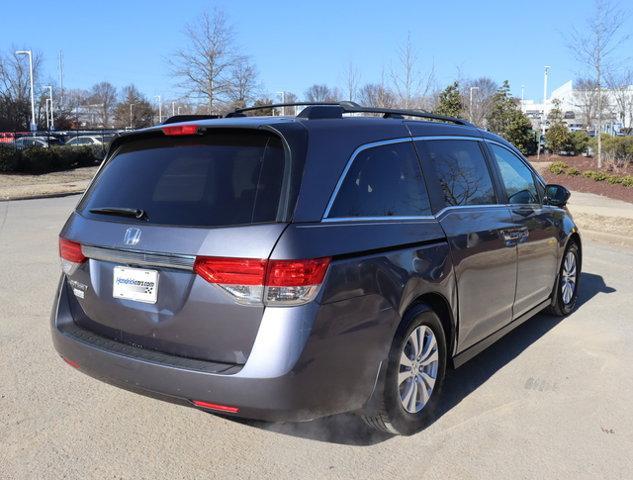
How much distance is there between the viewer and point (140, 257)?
3.03 meters

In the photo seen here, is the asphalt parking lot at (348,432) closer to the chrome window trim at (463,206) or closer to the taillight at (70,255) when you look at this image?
the taillight at (70,255)

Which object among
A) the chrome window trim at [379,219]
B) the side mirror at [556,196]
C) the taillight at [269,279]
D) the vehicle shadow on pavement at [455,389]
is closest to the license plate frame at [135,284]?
the taillight at [269,279]

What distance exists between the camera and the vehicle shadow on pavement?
11.4 ft

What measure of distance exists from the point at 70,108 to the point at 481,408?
87104 millimetres

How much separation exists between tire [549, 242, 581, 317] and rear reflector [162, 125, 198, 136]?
375 cm

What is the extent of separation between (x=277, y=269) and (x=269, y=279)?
6 centimetres

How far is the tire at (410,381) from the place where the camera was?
10.6 feet

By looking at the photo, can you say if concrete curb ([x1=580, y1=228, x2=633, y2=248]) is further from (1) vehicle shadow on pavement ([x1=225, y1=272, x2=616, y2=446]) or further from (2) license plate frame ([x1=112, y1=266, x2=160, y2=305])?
(2) license plate frame ([x1=112, y1=266, x2=160, y2=305])

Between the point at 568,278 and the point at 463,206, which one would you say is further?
the point at 568,278

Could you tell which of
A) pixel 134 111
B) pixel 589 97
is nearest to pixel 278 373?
pixel 589 97

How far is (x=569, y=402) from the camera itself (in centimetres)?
395

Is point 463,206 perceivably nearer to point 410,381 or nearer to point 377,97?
point 410,381

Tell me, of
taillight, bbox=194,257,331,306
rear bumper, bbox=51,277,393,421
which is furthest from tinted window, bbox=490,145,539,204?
taillight, bbox=194,257,331,306

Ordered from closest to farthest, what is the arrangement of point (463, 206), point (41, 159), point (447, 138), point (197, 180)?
point (197, 180) < point (463, 206) < point (447, 138) < point (41, 159)
